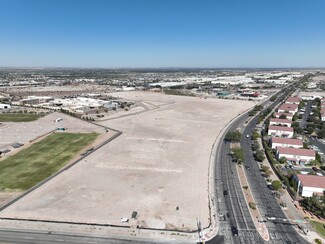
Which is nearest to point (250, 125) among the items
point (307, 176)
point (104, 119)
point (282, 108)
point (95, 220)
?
point (282, 108)

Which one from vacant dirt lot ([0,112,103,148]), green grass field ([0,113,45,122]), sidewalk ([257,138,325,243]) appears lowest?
sidewalk ([257,138,325,243])

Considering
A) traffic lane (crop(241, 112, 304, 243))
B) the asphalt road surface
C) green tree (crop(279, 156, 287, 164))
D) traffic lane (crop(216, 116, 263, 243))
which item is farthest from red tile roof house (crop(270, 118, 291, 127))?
traffic lane (crop(216, 116, 263, 243))

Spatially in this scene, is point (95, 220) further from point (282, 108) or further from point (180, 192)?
point (282, 108)

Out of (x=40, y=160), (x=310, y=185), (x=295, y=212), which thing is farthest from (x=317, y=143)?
(x=40, y=160)

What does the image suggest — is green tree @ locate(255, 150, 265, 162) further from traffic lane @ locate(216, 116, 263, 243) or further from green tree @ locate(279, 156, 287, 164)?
traffic lane @ locate(216, 116, 263, 243)

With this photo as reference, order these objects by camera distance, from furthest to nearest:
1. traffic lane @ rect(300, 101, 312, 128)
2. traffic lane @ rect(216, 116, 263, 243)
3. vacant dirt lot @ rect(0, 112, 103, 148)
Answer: traffic lane @ rect(300, 101, 312, 128) < vacant dirt lot @ rect(0, 112, 103, 148) < traffic lane @ rect(216, 116, 263, 243)

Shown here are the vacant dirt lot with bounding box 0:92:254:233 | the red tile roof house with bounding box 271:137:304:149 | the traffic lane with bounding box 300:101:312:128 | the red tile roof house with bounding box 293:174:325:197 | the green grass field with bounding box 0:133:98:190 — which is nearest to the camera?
the vacant dirt lot with bounding box 0:92:254:233

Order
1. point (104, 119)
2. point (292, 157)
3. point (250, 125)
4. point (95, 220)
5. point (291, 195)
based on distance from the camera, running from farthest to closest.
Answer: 1. point (104, 119)
2. point (250, 125)
3. point (292, 157)
4. point (291, 195)
5. point (95, 220)
